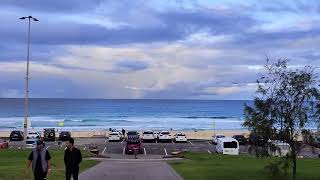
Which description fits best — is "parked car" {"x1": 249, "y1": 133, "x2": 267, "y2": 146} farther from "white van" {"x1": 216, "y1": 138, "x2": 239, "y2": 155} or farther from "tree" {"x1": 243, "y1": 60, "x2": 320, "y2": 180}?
"white van" {"x1": 216, "y1": 138, "x2": 239, "y2": 155}

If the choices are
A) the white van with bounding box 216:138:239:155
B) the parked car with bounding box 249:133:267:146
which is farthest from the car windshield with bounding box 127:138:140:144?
the parked car with bounding box 249:133:267:146

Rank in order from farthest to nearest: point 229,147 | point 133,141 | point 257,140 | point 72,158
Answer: point 133,141 → point 229,147 → point 257,140 → point 72,158

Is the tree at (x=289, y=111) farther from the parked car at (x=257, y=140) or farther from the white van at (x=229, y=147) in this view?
the white van at (x=229, y=147)

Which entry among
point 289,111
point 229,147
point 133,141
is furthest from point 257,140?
point 133,141

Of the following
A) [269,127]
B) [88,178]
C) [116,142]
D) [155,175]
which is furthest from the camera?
[116,142]

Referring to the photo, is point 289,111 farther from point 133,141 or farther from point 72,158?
point 133,141

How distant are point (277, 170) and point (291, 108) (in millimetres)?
3152

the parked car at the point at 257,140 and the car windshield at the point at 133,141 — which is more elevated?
the parked car at the point at 257,140

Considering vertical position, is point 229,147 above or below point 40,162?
below

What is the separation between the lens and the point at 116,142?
77.0 meters

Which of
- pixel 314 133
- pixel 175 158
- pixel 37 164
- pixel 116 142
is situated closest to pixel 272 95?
pixel 314 133

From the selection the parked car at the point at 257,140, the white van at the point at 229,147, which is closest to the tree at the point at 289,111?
the parked car at the point at 257,140

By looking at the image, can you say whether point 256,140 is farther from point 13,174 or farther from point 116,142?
point 116,142

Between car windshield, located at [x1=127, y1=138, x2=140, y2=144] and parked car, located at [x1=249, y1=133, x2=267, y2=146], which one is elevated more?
parked car, located at [x1=249, y1=133, x2=267, y2=146]
